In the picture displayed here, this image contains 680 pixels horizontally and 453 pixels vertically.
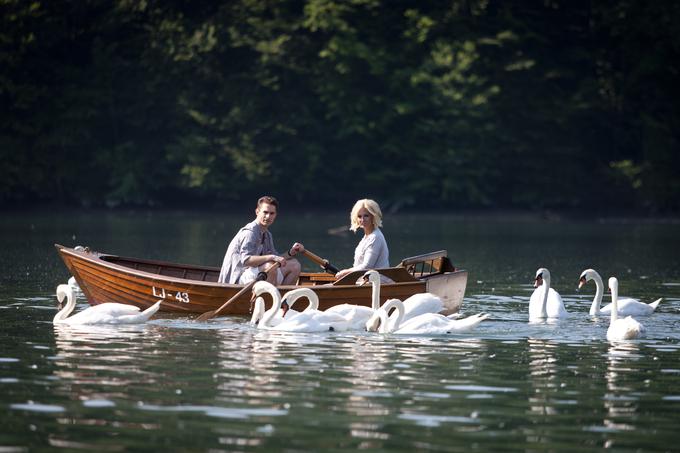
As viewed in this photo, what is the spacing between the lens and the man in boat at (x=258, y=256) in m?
20.8

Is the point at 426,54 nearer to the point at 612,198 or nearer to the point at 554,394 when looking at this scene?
the point at 612,198

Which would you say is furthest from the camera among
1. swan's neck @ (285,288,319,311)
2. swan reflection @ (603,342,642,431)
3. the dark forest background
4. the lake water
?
the dark forest background

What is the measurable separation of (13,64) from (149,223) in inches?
530

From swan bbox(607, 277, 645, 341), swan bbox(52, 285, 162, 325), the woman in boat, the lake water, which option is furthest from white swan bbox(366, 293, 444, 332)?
swan bbox(52, 285, 162, 325)

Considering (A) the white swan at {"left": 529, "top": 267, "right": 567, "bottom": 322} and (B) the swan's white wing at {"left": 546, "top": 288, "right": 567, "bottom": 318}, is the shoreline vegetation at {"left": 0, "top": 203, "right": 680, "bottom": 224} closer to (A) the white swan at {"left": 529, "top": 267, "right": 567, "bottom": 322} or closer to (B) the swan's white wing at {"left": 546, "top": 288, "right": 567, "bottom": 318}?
(A) the white swan at {"left": 529, "top": 267, "right": 567, "bottom": 322}

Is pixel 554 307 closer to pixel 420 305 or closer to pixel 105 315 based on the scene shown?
pixel 420 305

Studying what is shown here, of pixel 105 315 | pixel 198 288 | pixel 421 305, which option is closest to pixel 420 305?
pixel 421 305

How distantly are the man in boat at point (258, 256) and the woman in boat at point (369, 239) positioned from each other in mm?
833

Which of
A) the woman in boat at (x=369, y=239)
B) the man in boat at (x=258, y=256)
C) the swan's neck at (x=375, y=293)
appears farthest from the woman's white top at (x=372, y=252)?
the swan's neck at (x=375, y=293)

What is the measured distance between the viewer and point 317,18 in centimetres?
6875

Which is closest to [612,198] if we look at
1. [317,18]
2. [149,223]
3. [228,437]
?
[317,18]

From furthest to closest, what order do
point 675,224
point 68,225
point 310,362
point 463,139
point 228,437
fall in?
1. point 463,139
2. point 675,224
3. point 68,225
4. point 310,362
5. point 228,437

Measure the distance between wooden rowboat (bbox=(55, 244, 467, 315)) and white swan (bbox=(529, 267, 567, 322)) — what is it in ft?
4.02

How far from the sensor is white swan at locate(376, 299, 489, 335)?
18156mm
